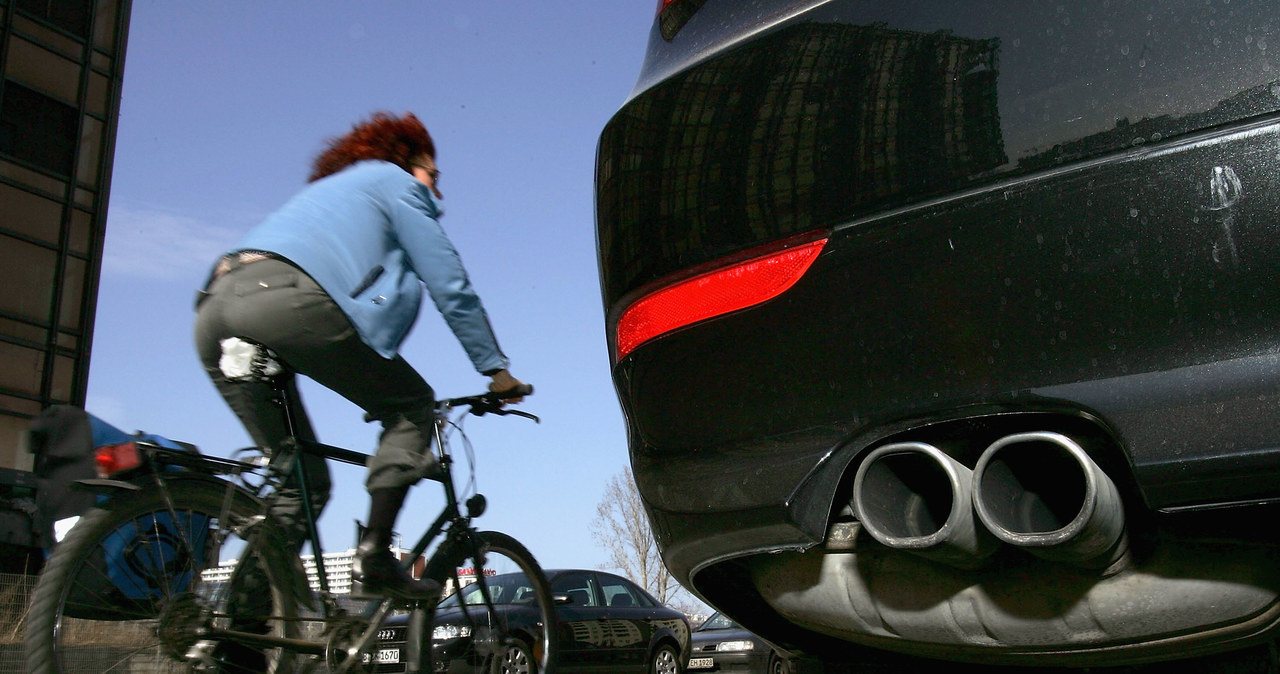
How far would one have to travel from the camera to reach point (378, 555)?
2.95m

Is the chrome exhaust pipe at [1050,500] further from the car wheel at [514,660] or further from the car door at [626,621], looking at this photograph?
the car door at [626,621]

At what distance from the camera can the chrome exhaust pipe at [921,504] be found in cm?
199

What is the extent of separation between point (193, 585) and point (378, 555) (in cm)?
45

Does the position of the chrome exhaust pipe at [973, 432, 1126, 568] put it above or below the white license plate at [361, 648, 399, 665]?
above

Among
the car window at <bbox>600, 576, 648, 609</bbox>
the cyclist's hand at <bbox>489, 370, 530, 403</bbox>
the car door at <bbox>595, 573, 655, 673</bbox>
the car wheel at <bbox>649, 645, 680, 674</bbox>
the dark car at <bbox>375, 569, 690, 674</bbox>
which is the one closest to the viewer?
the cyclist's hand at <bbox>489, 370, 530, 403</bbox>

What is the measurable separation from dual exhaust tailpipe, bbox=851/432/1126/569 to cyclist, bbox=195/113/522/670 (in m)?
1.33

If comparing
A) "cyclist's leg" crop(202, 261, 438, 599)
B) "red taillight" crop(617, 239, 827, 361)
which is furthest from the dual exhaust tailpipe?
"cyclist's leg" crop(202, 261, 438, 599)

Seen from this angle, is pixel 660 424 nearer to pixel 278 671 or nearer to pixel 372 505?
pixel 372 505

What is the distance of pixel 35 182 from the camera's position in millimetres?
23344

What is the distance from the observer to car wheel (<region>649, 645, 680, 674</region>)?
44.7 feet

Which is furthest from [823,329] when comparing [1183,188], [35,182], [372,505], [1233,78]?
[35,182]

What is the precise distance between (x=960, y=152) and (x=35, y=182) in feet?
81.9

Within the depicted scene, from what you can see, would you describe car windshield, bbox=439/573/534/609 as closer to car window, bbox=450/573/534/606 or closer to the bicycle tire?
car window, bbox=450/573/534/606

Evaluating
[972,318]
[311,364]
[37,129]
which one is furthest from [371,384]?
[37,129]
